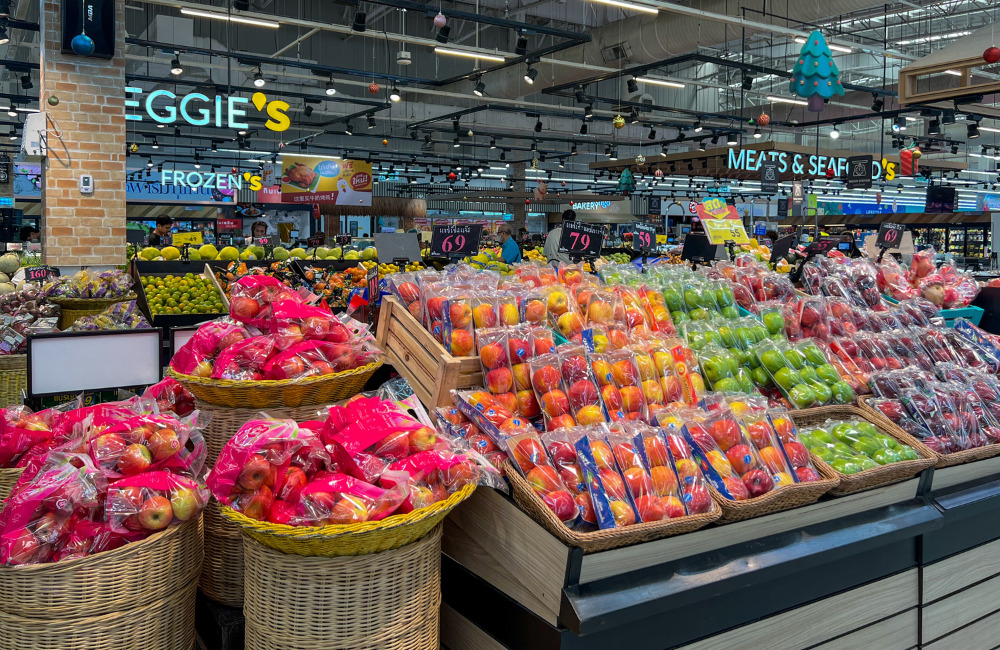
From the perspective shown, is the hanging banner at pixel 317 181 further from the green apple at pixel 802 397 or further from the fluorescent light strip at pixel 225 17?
the green apple at pixel 802 397

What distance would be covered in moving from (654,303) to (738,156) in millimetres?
10841

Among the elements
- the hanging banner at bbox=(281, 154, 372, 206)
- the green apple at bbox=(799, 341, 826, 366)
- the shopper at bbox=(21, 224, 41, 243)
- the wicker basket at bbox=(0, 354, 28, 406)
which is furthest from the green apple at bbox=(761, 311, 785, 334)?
the hanging banner at bbox=(281, 154, 372, 206)

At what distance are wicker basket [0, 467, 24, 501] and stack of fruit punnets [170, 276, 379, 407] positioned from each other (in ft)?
1.49

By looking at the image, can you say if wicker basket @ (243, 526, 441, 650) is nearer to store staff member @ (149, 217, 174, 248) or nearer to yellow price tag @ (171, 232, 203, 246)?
yellow price tag @ (171, 232, 203, 246)

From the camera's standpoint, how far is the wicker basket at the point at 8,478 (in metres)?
1.94

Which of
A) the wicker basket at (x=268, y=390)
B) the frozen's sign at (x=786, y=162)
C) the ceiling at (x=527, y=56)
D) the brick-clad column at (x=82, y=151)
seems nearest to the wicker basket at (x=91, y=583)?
the wicker basket at (x=268, y=390)

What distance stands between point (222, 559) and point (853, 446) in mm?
1872

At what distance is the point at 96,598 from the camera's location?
1582mm

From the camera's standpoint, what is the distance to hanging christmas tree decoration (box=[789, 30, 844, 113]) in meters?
6.65

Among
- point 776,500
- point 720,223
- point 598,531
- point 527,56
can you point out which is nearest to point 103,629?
point 598,531

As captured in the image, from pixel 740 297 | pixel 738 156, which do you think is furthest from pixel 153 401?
pixel 738 156

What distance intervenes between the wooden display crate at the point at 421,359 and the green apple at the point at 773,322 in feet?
4.05

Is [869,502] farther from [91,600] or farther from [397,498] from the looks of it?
[91,600]

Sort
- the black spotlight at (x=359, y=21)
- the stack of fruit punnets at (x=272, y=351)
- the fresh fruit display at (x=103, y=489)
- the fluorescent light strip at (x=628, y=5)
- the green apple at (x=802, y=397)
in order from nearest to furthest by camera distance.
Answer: the fresh fruit display at (x=103, y=489)
the stack of fruit punnets at (x=272, y=351)
the green apple at (x=802, y=397)
the fluorescent light strip at (x=628, y=5)
the black spotlight at (x=359, y=21)
